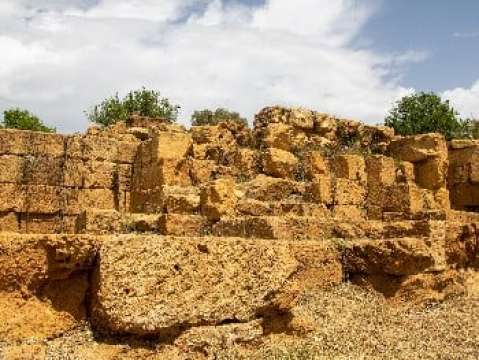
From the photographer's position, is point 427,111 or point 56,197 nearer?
point 56,197

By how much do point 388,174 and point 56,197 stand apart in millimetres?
7997

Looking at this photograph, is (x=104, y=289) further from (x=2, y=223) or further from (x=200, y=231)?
(x=2, y=223)

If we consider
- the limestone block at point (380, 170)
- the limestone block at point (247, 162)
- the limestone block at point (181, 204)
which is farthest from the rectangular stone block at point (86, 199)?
the limestone block at point (380, 170)

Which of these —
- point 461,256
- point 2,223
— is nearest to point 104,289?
point 461,256

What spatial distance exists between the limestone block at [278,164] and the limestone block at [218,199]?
3.54 metres

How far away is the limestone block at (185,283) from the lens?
14.1ft

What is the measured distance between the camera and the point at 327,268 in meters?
6.77

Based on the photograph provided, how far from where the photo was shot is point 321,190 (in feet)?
41.3

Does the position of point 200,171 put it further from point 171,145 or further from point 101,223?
point 101,223

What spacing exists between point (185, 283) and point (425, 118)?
32.5m

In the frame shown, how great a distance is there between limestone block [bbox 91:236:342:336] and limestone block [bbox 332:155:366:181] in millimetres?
9018

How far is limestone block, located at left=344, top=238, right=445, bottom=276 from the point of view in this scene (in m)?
7.11

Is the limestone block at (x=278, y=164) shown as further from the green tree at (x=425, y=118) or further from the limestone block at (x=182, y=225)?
the green tree at (x=425, y=118)

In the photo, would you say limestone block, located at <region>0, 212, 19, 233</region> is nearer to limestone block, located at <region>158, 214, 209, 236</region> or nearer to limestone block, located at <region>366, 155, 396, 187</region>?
limestone block, located at <region>158, 214, 209, 236</region>
